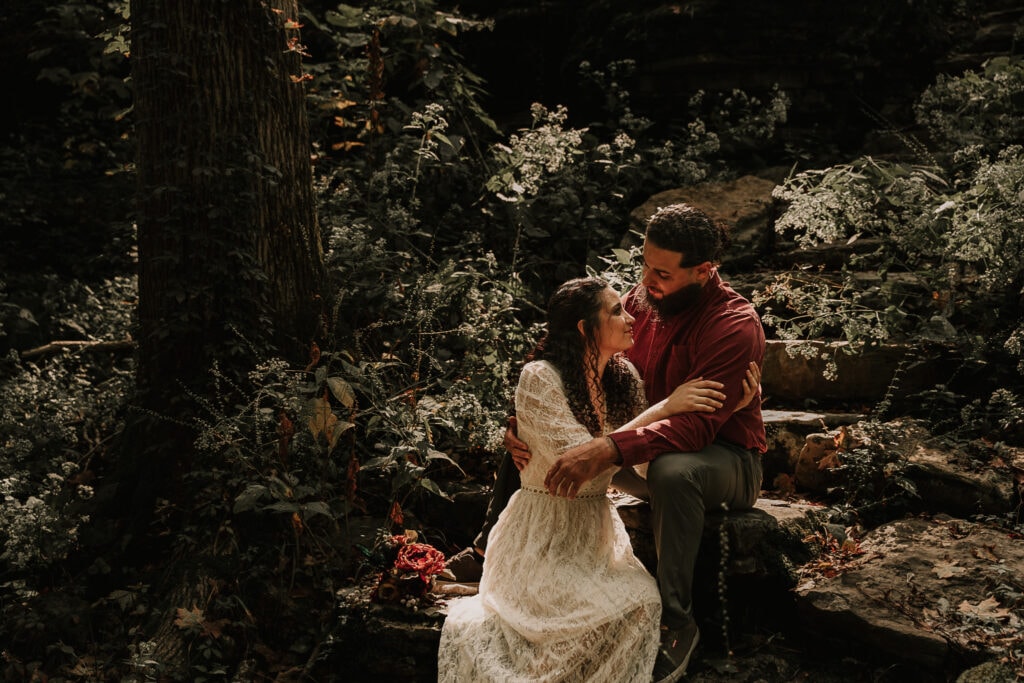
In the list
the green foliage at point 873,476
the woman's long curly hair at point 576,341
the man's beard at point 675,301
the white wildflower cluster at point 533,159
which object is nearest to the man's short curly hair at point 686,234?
the man's beard at point 675,301

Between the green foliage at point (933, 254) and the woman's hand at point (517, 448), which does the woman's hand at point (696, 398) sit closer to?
the woman's hand at point (517, 448)

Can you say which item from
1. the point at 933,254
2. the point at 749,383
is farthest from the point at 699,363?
the point at 933,254

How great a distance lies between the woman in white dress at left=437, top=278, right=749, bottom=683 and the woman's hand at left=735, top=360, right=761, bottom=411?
20cm

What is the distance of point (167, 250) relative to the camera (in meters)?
4.69

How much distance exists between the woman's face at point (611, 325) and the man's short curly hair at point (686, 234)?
0.49 m

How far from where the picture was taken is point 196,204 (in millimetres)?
4688

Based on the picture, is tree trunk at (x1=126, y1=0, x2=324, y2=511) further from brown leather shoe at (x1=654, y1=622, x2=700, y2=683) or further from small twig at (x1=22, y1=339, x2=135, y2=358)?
brown leather shoe at (x1=654, y1=622, x2=700, y2=683)

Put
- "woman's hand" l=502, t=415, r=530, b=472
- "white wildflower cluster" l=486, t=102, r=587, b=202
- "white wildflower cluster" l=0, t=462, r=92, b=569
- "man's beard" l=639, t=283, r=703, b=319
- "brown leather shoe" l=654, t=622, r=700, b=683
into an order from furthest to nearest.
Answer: "white wildflower cluster" l=486, t=102, r=587, b=202
"white wildflower cluster" l=0, t=462, r=92, b=569
"man's beard" l=639, t=283, r=703, b=319
"woman's hand" l=502, t=415, r=530, b=472
"brown leather shoe" l=654, t=622, r=700, b=683

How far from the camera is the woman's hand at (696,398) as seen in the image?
348cm

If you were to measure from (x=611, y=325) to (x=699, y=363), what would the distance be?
0.50 meters

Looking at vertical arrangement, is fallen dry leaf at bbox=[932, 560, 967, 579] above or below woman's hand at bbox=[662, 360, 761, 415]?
below

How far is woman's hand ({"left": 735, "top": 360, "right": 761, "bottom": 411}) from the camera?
368 cm

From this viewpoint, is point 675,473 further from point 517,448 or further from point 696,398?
point 517,448

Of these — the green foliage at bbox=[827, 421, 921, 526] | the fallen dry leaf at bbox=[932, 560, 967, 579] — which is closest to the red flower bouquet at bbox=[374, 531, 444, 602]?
the green foliage at bbox=[827, 421, 921, 526]
